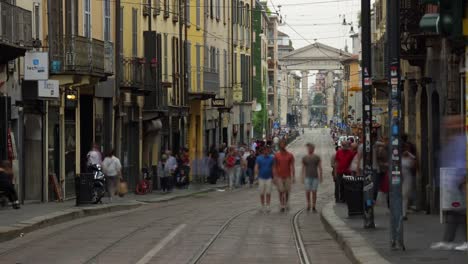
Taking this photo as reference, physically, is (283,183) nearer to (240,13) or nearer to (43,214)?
(43,214)

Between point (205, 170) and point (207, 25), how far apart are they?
11494 mm

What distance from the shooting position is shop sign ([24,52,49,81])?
3148 centimetres

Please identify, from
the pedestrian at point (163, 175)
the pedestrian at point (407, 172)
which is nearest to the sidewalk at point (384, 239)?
the pedestrian at point (407, 172)

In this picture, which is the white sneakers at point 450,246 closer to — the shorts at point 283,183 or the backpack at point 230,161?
the shorts at point 283,183

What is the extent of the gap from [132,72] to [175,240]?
23.7 metres

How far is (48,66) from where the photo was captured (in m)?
32.3

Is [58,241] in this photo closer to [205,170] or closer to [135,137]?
[135,137]

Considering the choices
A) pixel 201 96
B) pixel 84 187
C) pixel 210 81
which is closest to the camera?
pixel 84 187

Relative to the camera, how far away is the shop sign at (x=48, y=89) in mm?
32438

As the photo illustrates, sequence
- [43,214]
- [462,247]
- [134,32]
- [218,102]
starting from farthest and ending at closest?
[218,102], [134,32], [43,214], [462,247]

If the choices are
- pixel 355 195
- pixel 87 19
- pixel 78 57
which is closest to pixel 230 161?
pixel 87 19

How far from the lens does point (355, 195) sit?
23.8m

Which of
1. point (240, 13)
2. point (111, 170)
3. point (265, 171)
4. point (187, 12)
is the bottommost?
point (111, 170)

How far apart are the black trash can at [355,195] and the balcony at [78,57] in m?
12.7
